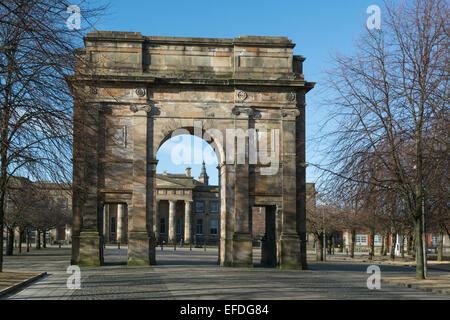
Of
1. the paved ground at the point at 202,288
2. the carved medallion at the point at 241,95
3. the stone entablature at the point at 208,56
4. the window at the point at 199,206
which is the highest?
the stone entablature at the point at 208,56

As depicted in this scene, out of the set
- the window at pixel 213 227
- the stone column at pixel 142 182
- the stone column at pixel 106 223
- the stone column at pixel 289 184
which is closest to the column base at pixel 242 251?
the stone column at pixel 289 184

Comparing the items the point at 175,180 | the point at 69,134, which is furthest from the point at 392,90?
the point at 175,180

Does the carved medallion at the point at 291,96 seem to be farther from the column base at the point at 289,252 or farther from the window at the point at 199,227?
the window at the point at 199,227

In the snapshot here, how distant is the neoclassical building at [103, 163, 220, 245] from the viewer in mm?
92000

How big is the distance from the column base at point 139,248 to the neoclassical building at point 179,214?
58.3m

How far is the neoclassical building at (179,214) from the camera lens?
3622 inches

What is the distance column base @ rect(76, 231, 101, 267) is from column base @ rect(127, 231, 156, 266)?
5.09 feet

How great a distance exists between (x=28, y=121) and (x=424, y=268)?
56.4 ft

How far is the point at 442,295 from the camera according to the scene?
19.2 meters

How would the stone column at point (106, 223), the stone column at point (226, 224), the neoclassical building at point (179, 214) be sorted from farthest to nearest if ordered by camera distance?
the neoclassical building at point (179, 214)
the stone column at point (106, 223)
the stone column at point (226, 224)

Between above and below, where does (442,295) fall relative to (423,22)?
below

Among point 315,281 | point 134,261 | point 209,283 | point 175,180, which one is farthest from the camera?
point 175,180

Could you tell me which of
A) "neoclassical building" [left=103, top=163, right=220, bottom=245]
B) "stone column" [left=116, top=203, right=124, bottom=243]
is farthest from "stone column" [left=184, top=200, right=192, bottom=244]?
"stone column" [left=116, top=203, right=124, bottom=243]
